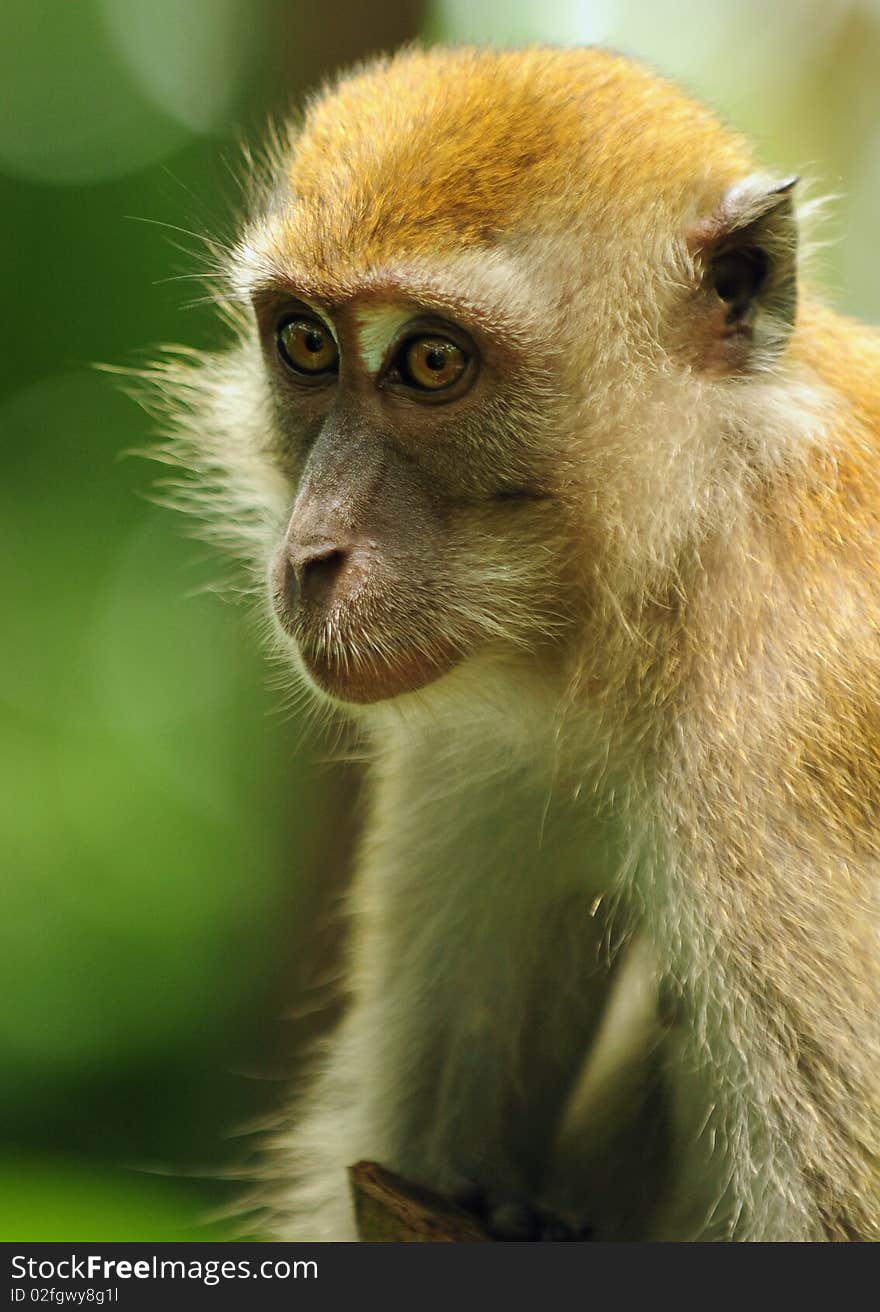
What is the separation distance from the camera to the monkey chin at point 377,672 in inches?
149

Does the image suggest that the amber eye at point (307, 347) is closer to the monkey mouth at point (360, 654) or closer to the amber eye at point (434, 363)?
the amber eye at point (434, 363)

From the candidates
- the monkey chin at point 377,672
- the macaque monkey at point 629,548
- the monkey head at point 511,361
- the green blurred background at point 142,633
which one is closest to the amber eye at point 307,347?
the macaque monkey at point 629,548

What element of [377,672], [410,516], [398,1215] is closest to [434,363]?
[410,516]

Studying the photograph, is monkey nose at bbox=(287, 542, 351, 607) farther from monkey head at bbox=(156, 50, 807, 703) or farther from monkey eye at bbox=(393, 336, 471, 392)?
monkey eye at bbox=(393, 336, 471, 392)

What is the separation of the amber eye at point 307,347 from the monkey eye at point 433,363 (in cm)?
32

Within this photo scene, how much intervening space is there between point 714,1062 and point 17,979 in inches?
162

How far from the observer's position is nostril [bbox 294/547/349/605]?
3.64m

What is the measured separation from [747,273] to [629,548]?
29.2 inches

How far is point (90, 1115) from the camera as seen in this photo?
6695 millimetres

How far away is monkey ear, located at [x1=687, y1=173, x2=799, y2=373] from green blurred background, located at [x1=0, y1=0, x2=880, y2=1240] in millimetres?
2421

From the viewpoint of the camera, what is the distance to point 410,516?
3684 mm

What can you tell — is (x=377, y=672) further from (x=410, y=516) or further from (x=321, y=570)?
(x=410, y=516)

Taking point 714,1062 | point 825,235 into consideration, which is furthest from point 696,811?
point 825,235

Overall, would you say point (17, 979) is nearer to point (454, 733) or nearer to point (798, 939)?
point (454, 733)
